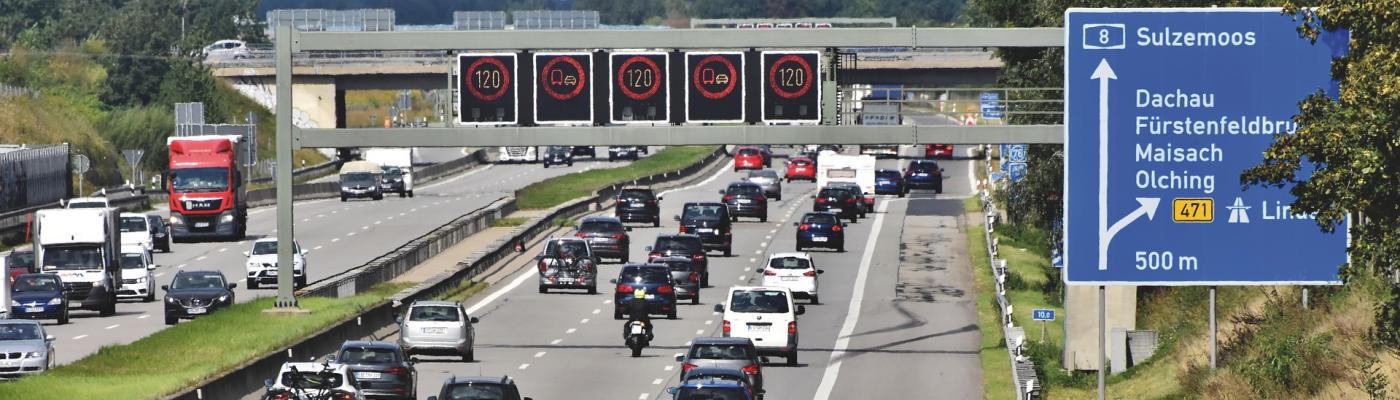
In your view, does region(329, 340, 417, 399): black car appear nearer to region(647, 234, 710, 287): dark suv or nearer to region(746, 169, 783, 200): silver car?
region(647, 234, 710, 287): dark suv

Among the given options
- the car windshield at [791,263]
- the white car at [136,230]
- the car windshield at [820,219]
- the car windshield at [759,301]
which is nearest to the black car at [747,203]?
the car windshield at [820,219]

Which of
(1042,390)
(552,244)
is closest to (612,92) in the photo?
(1042,390)

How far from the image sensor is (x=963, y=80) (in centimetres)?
10069

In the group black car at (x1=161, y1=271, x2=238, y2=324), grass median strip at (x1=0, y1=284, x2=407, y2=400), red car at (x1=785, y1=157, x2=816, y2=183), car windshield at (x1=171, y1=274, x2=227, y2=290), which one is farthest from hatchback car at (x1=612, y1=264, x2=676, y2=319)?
red car at (x1=785, y1=157, x2=816, y2=183)

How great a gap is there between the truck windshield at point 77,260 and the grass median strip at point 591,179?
40487 millimetres

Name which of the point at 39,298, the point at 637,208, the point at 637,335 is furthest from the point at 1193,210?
the point at 637,208

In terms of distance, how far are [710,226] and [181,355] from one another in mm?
32373

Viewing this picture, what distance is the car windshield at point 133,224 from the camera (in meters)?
66.1

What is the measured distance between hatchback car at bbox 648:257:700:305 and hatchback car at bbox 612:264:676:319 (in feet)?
10.9

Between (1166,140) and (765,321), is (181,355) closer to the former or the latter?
(765,321)

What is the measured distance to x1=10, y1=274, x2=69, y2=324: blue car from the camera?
158ft

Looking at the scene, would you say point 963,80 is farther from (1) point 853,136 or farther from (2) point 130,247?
(1) point 853,136

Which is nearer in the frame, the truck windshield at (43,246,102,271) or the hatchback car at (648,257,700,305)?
the truck windshield at (43,246,102,271)

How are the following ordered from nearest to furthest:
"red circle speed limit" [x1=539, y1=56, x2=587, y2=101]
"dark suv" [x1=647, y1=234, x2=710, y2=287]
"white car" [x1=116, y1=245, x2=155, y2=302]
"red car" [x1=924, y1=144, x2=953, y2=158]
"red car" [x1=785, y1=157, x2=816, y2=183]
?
"red circle speed limit" [x1=539, y1=56, x2=587, y2=101]
"white car" [x1=116, y1=245, x2=155, y2=302]
"dark suv" [x1=647, y1=234, x2=710, y2=287]
"red car" [x1=785, y1=157, x2=816, y2=183]
"red car" [x1=924, y1=144, x2=953, y2=158]
